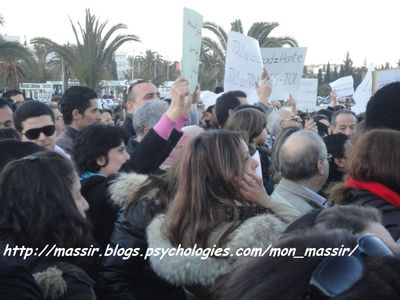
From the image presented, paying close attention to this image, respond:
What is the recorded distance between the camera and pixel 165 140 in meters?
3.46

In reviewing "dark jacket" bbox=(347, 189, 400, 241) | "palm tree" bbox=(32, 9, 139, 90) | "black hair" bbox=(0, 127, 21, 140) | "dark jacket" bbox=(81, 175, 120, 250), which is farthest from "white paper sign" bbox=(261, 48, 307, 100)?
"palm tree" bbox=(32, 9, 139, 90)

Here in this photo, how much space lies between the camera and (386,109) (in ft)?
11.5

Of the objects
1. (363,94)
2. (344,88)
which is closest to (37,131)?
(363,94)

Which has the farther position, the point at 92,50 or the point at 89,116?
the point at 92,50

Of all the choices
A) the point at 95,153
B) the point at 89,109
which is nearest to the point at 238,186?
the point at 95,153

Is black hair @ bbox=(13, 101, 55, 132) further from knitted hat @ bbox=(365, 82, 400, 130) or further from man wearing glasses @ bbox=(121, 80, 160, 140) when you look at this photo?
knitted hat @ bbox=(365, 82, 400, 130)

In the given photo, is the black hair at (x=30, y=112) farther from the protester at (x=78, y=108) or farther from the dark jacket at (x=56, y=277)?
the dark jacket at (x=56, y=277)

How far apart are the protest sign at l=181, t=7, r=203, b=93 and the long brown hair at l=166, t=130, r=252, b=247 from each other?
1.58 metres

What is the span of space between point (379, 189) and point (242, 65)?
4.80 m

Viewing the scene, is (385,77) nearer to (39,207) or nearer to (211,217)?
(211,217)

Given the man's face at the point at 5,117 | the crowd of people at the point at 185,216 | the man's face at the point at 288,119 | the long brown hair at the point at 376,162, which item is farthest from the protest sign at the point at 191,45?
the man's face at the point at 5,117

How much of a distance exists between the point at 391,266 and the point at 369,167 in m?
1.68

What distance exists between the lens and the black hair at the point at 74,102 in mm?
5633

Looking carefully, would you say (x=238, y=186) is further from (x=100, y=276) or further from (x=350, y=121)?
(x=350, y=121)
